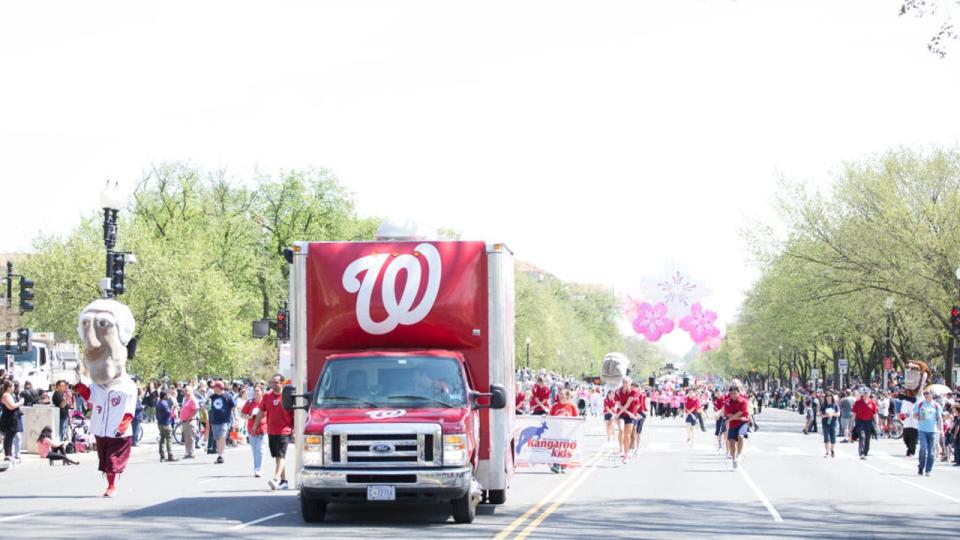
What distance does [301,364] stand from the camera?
639 inches

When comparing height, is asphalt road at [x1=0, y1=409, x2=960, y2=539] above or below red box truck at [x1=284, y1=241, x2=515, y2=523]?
below

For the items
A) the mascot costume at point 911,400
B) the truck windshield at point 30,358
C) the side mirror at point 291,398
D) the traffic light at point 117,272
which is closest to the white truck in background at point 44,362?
the truck windshield at point 30,358

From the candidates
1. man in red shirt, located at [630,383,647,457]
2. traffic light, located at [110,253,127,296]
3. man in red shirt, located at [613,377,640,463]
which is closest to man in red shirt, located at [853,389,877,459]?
man in red shirt, located at [630,383,647,457]

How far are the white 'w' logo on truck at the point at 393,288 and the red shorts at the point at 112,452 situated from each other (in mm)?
5224

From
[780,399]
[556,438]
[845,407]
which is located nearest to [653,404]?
[845,407]

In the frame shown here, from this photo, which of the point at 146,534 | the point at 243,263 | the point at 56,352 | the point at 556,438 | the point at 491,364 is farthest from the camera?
the point at 243,263

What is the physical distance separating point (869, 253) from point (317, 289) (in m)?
37.8

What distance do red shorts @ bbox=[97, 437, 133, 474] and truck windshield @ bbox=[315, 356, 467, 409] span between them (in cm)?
494

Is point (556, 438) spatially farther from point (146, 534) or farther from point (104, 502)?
point (146, 534)

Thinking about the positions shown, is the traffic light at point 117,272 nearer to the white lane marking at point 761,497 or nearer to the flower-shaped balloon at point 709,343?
the white lane marking at point 761,497

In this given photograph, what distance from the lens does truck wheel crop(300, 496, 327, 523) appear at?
15.5m

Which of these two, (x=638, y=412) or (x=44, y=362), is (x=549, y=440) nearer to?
(x=638, y=412)

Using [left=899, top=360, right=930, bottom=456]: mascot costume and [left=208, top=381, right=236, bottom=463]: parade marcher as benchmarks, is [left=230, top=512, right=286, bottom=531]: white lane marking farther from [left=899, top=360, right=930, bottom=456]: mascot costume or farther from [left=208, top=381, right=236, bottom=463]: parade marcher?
[left=899, top=360, right=930, bottom=456]: mascot costume

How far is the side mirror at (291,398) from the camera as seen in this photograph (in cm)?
1545
